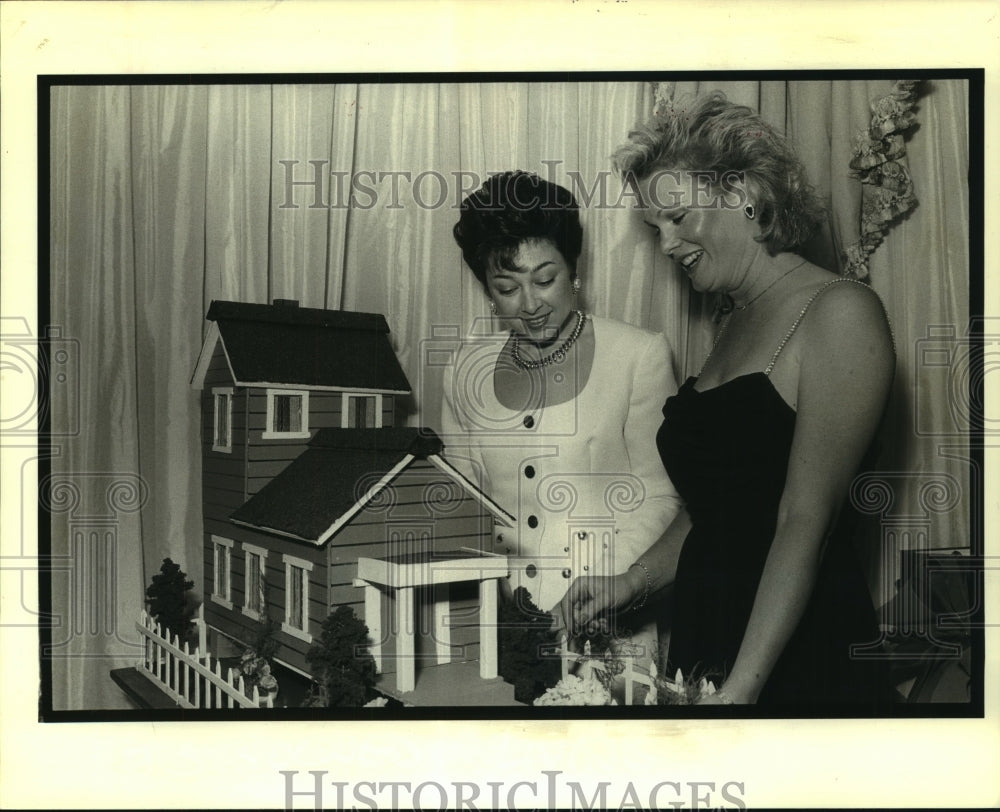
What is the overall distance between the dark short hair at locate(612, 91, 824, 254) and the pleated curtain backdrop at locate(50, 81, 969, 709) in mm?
36

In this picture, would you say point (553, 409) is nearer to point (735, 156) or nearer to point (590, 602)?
point (590, 602)

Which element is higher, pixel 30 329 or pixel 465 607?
pixel 30 329

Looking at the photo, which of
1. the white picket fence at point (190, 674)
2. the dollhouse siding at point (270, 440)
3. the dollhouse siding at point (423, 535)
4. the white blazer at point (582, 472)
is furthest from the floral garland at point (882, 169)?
the white picket fence at point (190, 674)

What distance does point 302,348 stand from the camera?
1.98 m

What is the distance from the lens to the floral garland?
2.01 m

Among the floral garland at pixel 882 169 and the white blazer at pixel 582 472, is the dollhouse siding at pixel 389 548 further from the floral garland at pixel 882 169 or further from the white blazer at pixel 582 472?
the floral garland at pixel 882 169

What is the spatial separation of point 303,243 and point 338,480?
495 millimetres

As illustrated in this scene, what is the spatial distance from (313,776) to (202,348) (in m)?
0.90

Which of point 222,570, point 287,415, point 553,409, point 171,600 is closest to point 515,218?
point 553,409

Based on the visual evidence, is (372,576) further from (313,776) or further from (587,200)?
(587,200)

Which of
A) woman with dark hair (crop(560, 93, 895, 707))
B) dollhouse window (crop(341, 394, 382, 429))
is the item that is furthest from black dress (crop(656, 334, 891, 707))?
dollhouse window (crop(341, 394, 382, 429))

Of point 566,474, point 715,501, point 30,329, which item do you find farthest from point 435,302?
point 30,329

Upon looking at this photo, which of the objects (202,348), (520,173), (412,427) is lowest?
(412,427)

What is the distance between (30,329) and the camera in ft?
6.67
